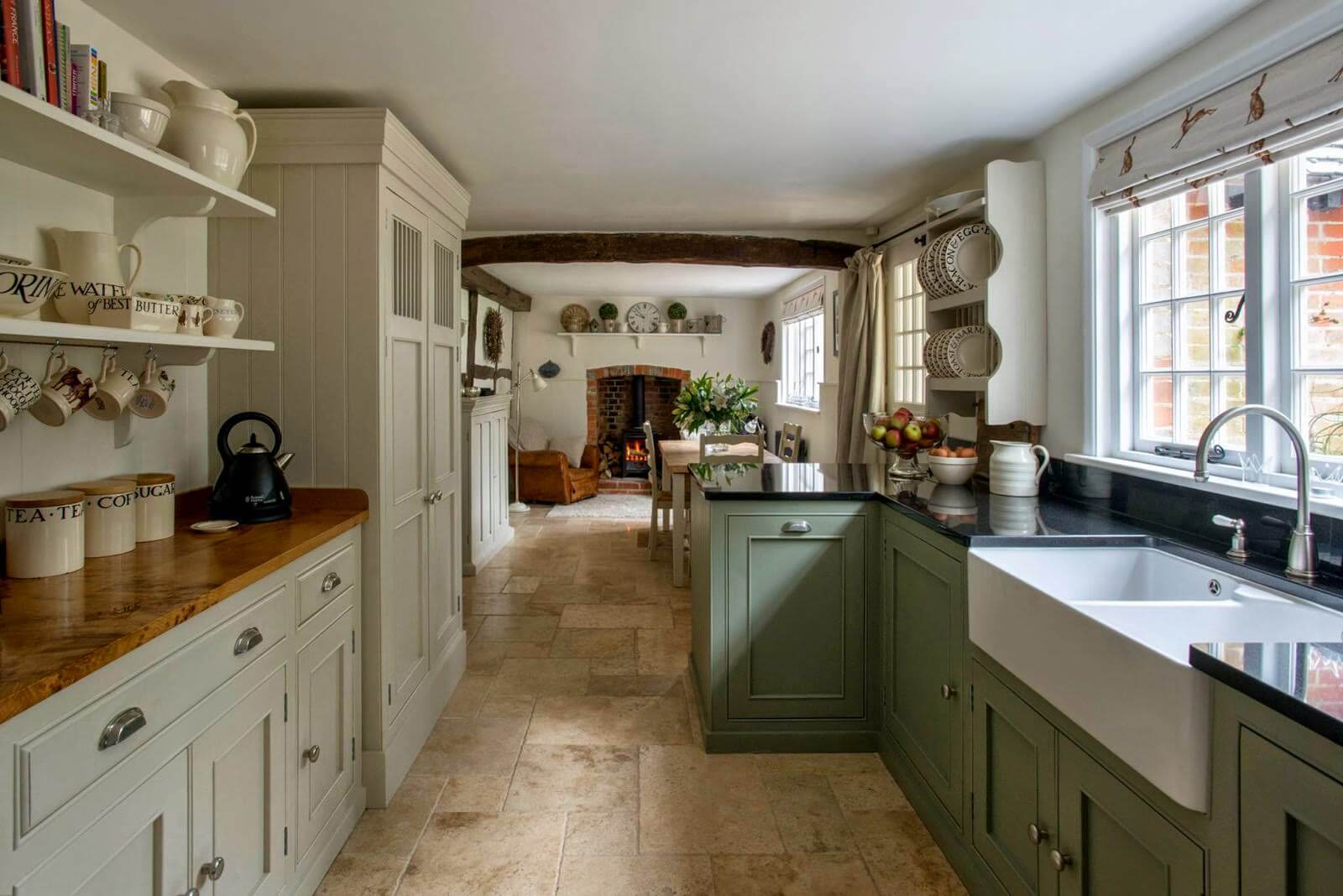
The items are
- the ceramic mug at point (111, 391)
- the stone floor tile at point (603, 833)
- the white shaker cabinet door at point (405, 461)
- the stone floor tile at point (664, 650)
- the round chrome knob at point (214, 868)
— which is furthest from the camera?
the stone floor tile at point (664, 650)

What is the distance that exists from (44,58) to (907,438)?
8.98 feet

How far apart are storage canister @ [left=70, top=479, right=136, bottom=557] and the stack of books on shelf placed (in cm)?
79

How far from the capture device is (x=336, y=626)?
2.25 meters

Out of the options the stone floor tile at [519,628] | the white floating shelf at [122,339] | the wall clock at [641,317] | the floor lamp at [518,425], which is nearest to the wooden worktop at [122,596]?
the white floating shelf at [122,339]

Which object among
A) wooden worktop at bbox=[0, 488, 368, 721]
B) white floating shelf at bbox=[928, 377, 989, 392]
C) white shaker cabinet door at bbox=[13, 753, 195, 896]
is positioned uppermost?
white floating shelf at bbox=[928, 377, 989, 392]

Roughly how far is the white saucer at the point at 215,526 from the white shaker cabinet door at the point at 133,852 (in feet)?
2.57

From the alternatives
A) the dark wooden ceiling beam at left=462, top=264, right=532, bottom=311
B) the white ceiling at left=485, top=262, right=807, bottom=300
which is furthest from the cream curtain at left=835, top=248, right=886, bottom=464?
the dark wooden ceiling beam at left=462, top=264, right=532, bottom=311

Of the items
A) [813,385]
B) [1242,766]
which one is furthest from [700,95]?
[813,385]

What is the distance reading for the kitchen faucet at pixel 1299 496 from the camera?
1.64 metres

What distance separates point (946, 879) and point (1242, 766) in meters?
1.21

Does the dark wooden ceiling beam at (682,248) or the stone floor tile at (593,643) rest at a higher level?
the dark wooden ceiling beam at (682,248)

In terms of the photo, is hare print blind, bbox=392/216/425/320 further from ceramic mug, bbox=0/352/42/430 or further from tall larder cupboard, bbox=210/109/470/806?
ceramic mug, bbox=0/352/42/430

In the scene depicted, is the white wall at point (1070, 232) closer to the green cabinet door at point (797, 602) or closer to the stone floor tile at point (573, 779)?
the green cabinet door at point (797, 602)

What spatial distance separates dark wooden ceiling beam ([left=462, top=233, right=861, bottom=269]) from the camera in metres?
4.94
